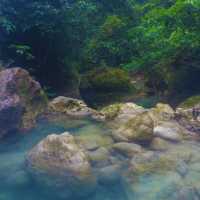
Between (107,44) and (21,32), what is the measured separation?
172 inches

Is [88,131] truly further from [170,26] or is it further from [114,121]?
[170,26]

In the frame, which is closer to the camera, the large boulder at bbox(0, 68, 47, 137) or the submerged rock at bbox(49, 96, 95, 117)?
the large boulder at bbox(0, 68, 47, 137)

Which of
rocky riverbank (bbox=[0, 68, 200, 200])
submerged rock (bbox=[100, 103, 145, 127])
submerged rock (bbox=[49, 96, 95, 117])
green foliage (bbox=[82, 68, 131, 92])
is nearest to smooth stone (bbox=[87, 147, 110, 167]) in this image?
rocky riverbank (bbox=[0, 68, 200, 200])

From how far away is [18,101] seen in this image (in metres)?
7.14

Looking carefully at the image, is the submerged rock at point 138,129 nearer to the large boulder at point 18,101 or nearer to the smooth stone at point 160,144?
the smooth stone at point 160,144

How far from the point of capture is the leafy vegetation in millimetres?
9383

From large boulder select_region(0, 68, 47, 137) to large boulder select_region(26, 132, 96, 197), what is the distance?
1.68 m

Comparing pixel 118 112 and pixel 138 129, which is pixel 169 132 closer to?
pixel 138 129

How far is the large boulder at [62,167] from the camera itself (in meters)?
5.11

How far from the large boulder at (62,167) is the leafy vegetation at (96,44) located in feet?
13.4

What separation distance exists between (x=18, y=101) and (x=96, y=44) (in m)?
6.55

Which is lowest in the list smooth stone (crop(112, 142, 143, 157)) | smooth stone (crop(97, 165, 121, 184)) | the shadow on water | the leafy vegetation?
the shadow on water

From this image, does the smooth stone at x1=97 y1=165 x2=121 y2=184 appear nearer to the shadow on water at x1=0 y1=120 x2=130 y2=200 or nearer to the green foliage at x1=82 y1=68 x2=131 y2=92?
the shadow on water at x1=0 y1=120 x2=130 y2=200

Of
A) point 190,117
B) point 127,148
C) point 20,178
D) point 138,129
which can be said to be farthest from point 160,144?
point 20,178
